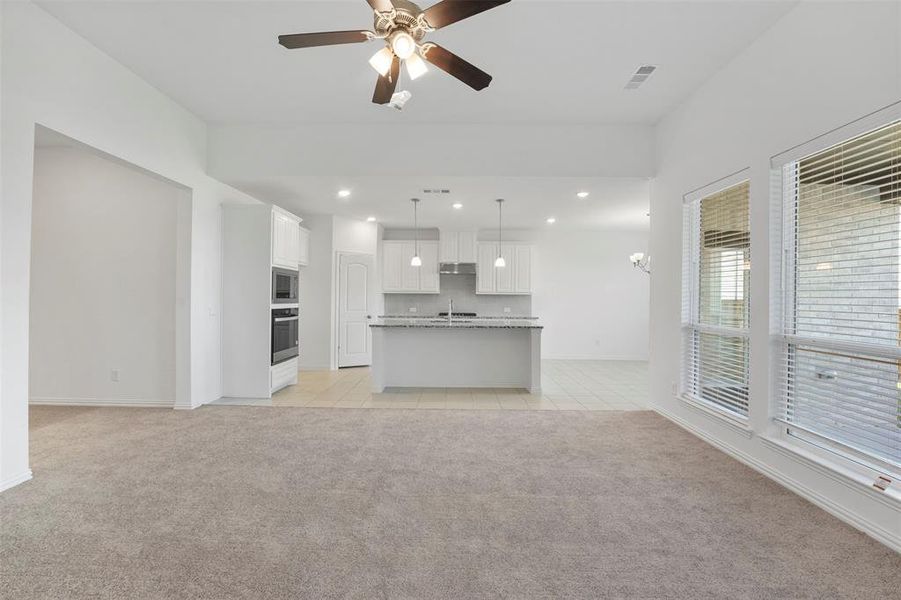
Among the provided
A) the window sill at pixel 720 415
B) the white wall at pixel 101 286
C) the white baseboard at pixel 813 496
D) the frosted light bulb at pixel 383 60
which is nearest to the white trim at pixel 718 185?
the window sill at pixel 720 415

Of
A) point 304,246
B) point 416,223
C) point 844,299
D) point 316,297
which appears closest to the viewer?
point 844,299

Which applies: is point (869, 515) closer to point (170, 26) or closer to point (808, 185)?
point (808, 185)

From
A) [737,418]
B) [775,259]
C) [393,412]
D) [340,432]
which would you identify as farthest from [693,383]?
[340,432]

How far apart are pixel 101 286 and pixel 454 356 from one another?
13.3 ft

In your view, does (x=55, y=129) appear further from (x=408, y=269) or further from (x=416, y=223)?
(x=408, y=269)

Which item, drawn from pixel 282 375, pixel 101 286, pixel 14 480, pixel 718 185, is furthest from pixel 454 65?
pixel 101 286

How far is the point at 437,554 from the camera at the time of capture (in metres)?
2.00

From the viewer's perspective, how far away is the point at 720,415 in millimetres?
3510

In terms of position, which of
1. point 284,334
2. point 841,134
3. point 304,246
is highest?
point 841,134

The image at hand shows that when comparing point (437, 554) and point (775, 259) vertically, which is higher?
point (775, 259)

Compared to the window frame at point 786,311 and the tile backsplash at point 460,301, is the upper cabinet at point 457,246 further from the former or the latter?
the window frame at point 786,311

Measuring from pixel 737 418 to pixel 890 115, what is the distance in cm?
216

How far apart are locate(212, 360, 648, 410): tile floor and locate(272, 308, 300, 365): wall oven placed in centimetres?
48

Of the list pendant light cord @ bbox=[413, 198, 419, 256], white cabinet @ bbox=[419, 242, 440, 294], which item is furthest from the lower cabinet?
white cabinet @ bbox=[419, 242, 440, 294]
